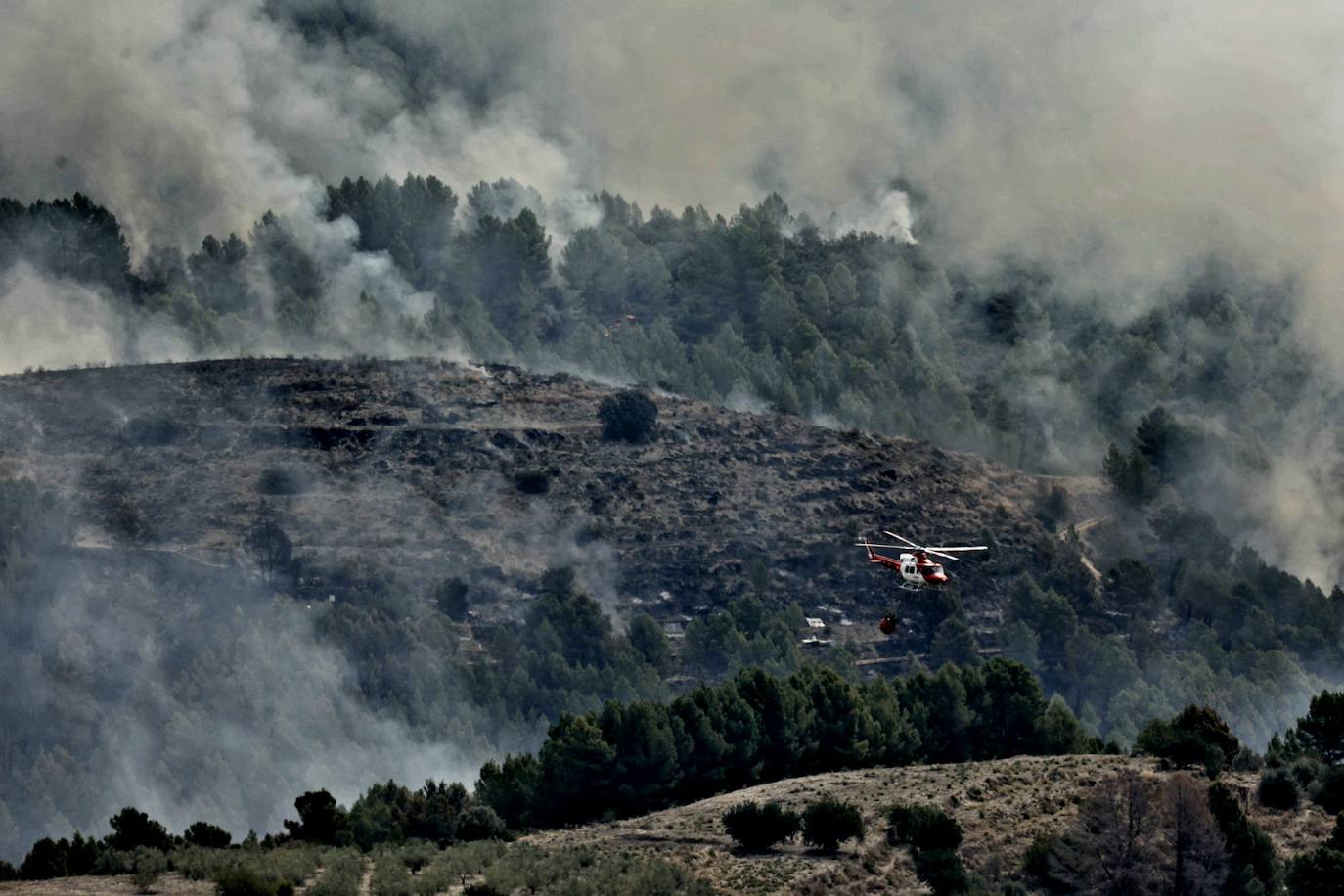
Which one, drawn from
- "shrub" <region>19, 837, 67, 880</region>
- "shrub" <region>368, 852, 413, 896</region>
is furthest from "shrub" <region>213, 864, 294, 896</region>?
"shrub" <region>19, 837, 67, 880</region>

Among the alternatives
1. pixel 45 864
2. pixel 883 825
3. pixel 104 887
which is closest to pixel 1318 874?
pixel 883 825

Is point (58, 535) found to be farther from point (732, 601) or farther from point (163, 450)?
point (732, 601)

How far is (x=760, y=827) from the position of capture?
114062mm

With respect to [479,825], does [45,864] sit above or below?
below

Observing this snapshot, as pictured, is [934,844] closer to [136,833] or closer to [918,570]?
[918,570]

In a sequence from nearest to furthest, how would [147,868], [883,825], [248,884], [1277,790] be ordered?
[248,884] → [147,868] → [883,825] → [1277,790]

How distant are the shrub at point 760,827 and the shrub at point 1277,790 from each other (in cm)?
1979

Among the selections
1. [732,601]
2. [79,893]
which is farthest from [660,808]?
[732,601]

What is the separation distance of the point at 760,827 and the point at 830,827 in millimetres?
2684

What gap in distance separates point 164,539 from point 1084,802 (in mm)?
87548

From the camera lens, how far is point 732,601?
18938 centimetres

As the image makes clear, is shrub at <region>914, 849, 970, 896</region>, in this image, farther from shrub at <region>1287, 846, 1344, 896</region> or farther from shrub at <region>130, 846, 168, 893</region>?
shrub at <region>130, 846, 168, 893</region>

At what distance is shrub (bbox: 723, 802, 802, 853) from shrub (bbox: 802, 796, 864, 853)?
0.62 m

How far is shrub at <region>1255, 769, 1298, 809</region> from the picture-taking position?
12038cm
